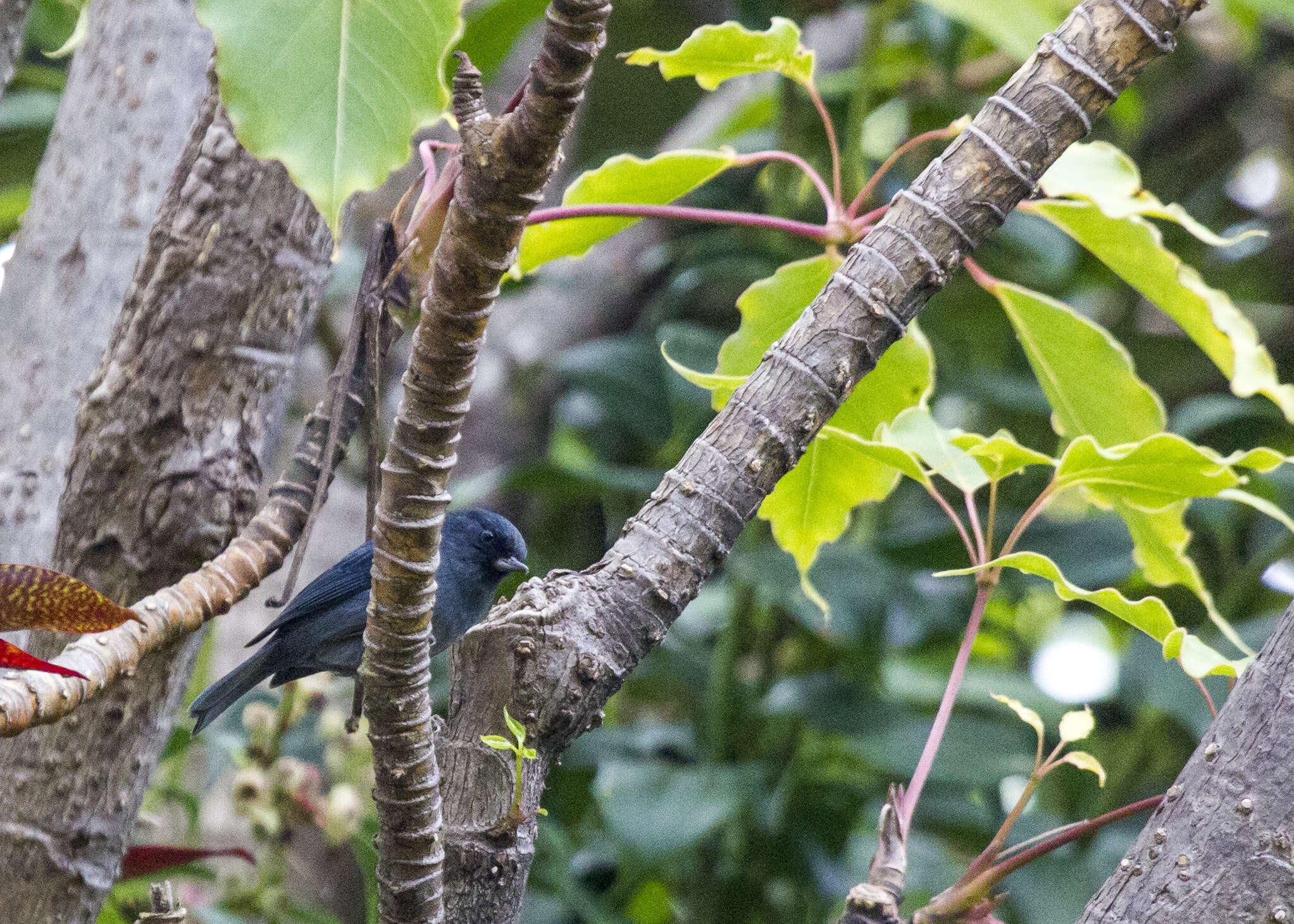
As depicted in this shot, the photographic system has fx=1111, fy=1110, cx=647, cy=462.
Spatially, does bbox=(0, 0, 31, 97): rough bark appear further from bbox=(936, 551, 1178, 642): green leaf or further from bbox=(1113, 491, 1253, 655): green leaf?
bbox=(1113, 491, 1253, 655): green leaf

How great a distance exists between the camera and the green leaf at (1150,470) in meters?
0.83

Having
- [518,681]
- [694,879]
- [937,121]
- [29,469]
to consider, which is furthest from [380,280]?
[937,121]

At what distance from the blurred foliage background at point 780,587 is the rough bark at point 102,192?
1.47ft

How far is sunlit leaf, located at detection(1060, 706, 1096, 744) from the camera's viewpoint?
0.82 metres

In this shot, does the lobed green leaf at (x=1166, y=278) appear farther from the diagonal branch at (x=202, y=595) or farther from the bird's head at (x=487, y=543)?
the bird's head at (x=487, y=543)

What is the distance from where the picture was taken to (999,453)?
892 mm

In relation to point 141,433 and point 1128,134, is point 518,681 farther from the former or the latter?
point 1128,134

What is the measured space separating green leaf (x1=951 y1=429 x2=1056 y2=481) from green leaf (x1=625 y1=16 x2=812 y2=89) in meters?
0.38

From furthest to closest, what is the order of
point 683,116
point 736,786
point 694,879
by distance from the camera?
point 683,116 → point 694,879 → point 736,786

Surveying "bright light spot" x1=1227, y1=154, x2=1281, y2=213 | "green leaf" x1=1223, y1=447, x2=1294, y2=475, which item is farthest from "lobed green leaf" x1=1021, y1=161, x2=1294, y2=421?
"bright light spot" x1=1227, y1=154, x2=1281, y2=213

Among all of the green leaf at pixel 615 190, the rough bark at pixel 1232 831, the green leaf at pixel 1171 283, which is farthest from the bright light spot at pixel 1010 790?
the green leaf at pixel 615 190

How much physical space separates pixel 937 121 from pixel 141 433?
2.00m

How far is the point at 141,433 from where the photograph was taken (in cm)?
103

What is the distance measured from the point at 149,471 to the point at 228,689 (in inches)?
17.7
